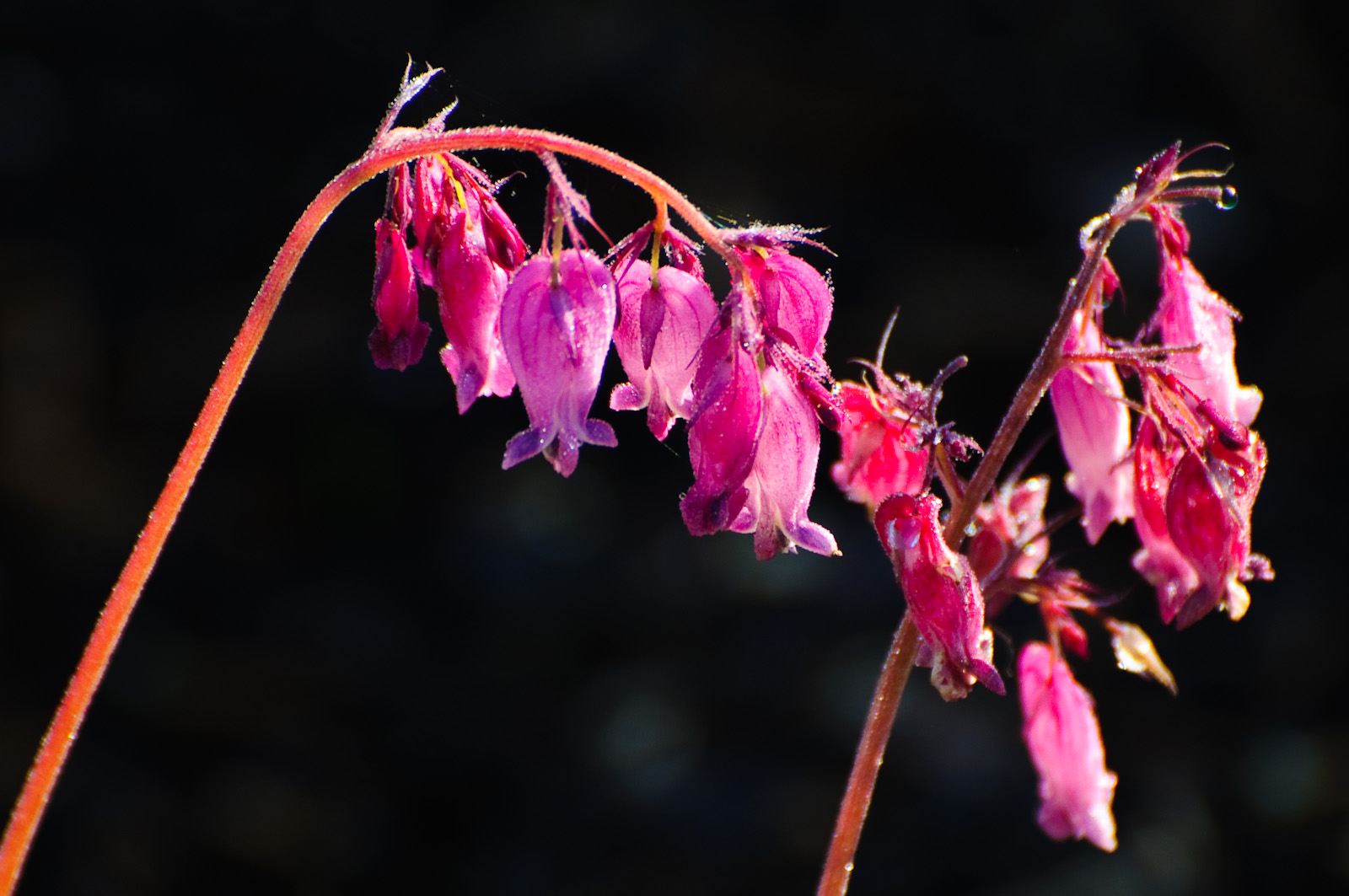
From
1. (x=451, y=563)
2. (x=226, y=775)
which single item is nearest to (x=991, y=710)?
(x=451, y=563)

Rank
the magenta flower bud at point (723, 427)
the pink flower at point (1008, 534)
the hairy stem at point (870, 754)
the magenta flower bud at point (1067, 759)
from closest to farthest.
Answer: the magenta flower bud at point (723, 427), the hairy stem at point (870, 754), the pink flower at point (1008, 534), the magenta flower bud at point (1067, 759)

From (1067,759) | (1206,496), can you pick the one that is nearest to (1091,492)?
(1206,496)

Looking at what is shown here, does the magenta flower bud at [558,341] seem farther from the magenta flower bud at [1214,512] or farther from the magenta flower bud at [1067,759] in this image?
the magenta flower bud at [1067,759]

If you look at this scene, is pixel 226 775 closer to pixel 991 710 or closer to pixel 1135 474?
pixel 991 710

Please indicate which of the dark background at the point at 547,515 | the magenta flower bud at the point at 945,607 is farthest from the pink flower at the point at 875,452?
the dark background at the point at 547,515

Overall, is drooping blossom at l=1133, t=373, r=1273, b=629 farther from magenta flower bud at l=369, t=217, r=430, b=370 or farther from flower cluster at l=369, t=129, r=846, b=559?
magenta flower bud at l=369, t=217, r=430, b=370

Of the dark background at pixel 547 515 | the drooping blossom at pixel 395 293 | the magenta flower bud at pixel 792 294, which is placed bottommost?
the dark background at pixel 547 515

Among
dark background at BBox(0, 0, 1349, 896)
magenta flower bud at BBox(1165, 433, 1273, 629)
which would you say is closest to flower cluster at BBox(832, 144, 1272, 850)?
magenta flower bud at BBox(1165, 433, 1273, 629)

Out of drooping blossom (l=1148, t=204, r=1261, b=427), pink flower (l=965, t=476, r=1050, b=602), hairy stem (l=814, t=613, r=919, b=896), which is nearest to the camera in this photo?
hairy stem (l=814, t=613, r=919, b=896)
